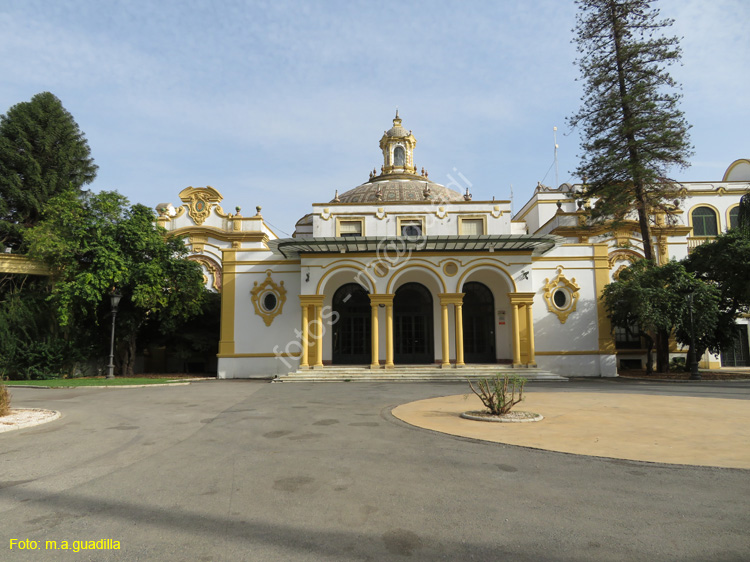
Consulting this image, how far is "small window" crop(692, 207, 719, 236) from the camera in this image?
2994 cm

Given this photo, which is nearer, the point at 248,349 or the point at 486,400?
the point at 486,400

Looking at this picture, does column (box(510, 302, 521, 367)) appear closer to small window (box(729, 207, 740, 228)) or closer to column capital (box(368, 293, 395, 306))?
column capital (box(368, 293, 395, 306))

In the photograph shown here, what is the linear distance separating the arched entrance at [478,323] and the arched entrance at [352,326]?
16.4 feet

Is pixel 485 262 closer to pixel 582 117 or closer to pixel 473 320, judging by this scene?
pixel 473 320

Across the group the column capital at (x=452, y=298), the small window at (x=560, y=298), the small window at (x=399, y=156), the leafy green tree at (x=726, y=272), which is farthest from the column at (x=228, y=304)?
the leafy green tree at (x=726, y=272)

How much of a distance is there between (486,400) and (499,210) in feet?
57.8

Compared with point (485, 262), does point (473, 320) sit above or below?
below

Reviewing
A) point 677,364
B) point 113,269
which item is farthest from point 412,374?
point 113,269

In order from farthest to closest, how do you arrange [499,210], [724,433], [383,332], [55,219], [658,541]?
[499,210]
[383,332]
[55,219]
[724,433]
[658,541]

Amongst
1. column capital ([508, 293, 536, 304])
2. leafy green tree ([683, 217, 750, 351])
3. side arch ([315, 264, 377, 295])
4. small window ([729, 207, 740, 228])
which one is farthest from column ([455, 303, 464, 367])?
small window ([729, 207, 740, 228])

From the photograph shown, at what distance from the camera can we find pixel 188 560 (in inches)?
136

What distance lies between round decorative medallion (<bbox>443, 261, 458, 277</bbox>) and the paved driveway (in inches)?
577

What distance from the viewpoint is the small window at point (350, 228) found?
2591 centimetres

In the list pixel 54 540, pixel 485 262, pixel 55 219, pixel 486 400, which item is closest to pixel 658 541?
pixel 54 540
